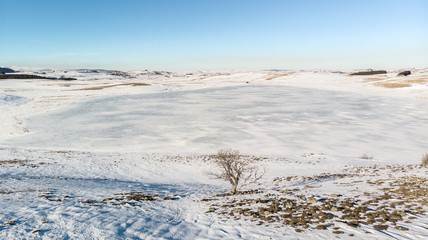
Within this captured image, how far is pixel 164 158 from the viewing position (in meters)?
19.4

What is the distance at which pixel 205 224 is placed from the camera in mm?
8180

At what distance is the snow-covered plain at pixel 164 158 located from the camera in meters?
7.76

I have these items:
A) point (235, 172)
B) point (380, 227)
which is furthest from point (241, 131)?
point (380, 227)

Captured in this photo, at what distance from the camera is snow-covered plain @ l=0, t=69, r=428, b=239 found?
25.5 feet

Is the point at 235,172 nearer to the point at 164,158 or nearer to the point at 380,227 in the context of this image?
the point at 164,158

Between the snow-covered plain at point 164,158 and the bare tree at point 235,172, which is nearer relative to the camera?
the snow-covered plain at point 164,158

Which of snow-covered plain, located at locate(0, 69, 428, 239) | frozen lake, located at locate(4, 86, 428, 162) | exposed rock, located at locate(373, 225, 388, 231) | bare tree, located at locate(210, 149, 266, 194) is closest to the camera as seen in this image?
exposed rock, located at locate(373, 225, 388, 231)

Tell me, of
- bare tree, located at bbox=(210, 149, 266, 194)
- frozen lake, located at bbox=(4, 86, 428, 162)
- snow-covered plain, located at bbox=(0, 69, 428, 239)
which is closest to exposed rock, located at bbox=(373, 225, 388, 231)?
snow-covered plain, located at bbox=(0, 69, 428, 239)

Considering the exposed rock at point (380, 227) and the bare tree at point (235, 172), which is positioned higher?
the exposed rock at point (380, 227)

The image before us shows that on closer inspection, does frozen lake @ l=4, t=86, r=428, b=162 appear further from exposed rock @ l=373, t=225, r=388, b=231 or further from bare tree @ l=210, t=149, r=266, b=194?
exposed rock @ l=373, t=225, r=388, b=231

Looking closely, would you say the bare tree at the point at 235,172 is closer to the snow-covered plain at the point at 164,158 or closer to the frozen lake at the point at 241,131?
the snow-covered plain at the point at 164,158

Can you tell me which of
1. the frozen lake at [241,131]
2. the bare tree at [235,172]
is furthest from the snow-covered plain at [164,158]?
the bare tree at [235,172]

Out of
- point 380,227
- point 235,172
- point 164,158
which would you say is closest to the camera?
point 380,227

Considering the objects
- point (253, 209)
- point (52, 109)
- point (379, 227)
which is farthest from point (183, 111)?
point (379, 227)
